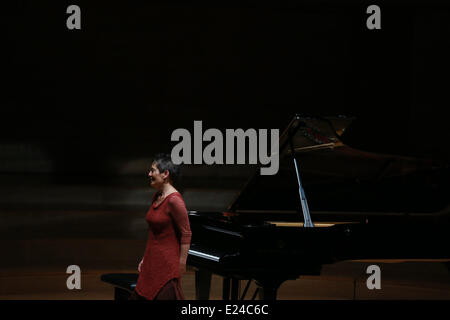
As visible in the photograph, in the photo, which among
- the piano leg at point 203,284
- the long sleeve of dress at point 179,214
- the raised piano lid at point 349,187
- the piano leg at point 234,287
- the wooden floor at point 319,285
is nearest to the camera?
the long sleeve of dress at point 179,214

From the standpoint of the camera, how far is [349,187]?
4676 millimetres

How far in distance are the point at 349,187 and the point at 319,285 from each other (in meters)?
1.30

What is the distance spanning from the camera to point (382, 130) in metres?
6.66

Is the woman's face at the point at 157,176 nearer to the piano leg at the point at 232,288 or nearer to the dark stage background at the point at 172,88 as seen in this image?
the piano leg at the point at 232,288

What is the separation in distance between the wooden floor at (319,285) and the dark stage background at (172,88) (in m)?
0.82

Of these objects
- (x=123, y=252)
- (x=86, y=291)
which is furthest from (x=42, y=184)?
(x=86, y=291)

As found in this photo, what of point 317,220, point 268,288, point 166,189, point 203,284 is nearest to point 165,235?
point 166,189

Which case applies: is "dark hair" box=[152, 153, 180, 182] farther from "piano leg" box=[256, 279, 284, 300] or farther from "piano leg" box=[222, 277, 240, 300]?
"piano leg" box=[222, 277, 240, 300]

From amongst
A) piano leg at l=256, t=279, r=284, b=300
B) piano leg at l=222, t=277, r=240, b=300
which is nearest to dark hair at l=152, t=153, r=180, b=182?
piano leg at l=256, t=279, r=284, b=300

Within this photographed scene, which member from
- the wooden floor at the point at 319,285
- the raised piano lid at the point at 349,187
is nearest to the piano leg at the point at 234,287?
the raised piano lid at the point at 349,187

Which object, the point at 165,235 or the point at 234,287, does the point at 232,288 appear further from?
the point at 165,235

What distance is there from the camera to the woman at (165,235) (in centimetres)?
279
